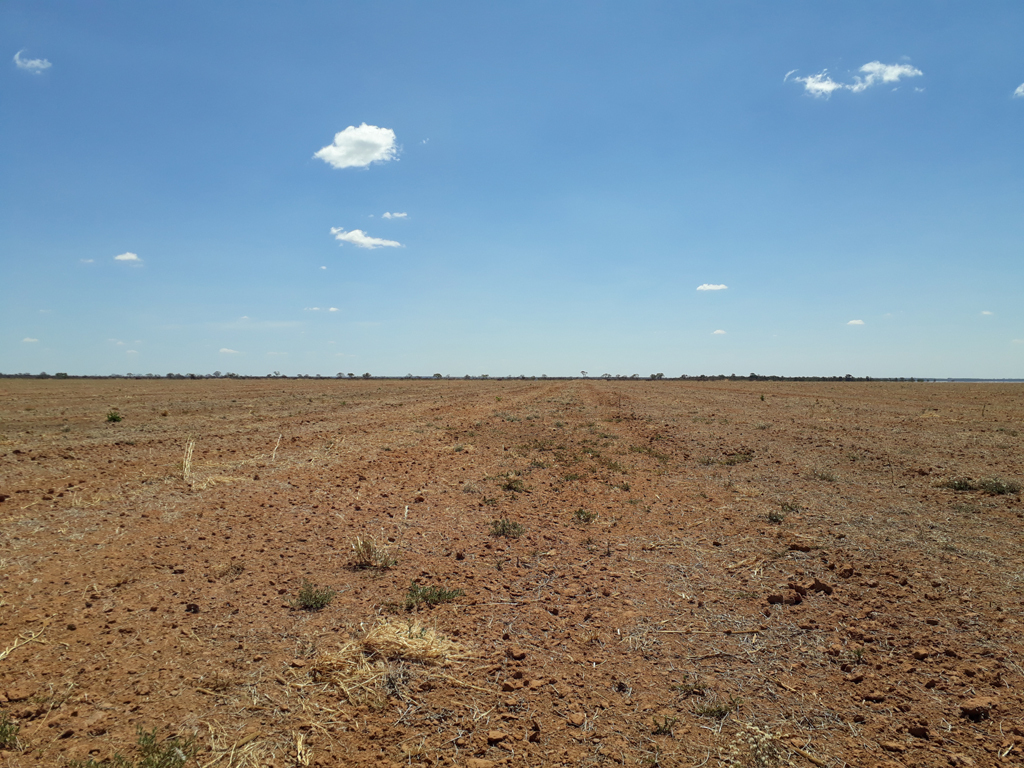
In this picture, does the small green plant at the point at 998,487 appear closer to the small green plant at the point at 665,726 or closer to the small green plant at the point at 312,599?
the small green plant at the point at 665,726

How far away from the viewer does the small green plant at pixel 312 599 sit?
4.95 metres

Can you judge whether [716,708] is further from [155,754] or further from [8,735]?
[8,735]

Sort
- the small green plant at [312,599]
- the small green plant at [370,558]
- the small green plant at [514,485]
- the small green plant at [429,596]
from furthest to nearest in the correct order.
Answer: the small green plant at [514,485] < the small green plant at [370,558] < the small green plant at [429,596] < the small green plant at [312,599]

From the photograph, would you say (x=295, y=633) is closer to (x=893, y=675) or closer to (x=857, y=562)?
(x=893, y=675)

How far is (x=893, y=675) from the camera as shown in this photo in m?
3.80

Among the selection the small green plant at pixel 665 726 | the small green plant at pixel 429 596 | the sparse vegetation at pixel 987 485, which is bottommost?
the small green plant at pixel 665 726

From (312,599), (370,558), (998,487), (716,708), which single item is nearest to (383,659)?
(312,599)

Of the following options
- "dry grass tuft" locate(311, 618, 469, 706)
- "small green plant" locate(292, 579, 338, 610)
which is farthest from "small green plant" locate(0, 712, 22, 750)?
Result: "small green plant" locate(292, 579, 338, 610)

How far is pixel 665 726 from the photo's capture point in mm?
3311

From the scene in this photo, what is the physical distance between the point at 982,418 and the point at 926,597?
2508 centimetres

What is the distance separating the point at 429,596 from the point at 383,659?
1138 millimetres

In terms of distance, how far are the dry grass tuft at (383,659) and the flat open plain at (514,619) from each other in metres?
0.02

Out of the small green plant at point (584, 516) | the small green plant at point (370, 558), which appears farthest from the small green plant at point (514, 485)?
the small green plant at point (370, 558)

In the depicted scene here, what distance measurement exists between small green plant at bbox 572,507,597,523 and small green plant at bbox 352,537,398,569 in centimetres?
319
